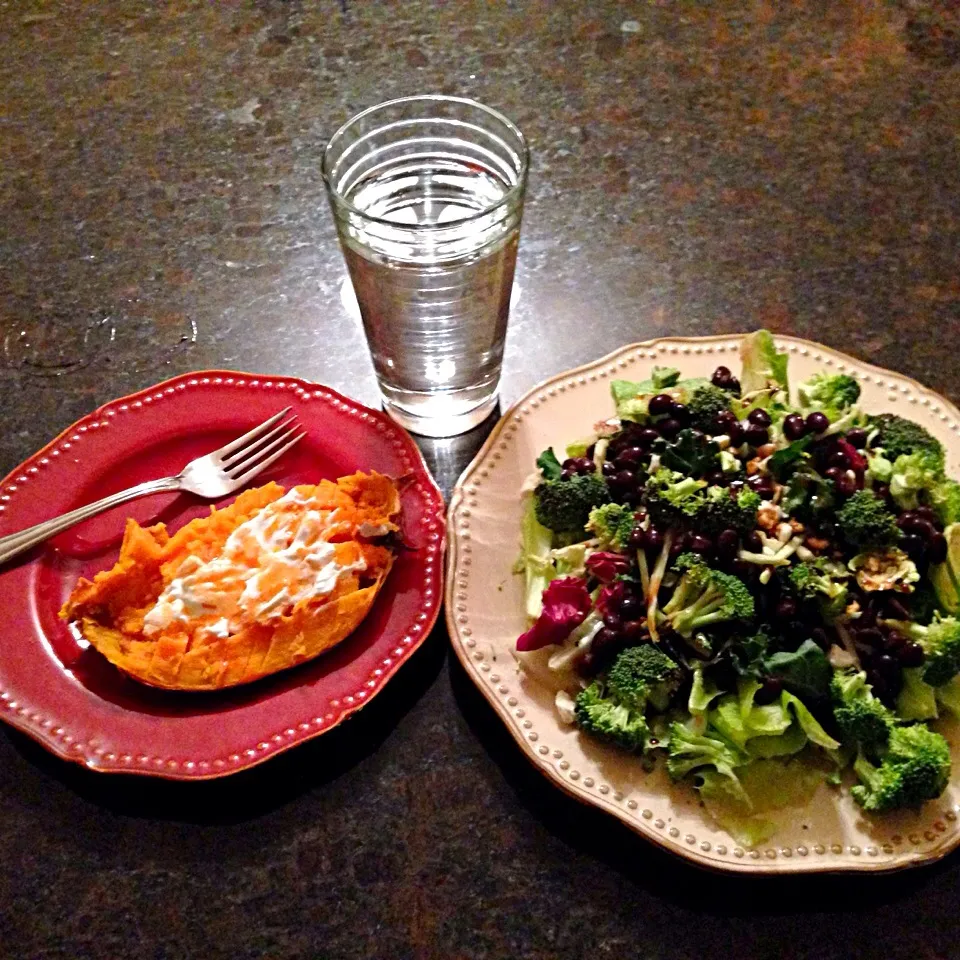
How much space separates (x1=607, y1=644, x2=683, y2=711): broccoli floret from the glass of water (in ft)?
1.66

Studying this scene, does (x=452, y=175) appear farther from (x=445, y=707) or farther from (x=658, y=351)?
(x=445, y=707)

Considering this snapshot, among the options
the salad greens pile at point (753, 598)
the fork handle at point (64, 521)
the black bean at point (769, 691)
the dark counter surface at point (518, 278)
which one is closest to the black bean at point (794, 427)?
the salad greens pile at point (753, 598)

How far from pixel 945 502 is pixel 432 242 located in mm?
712

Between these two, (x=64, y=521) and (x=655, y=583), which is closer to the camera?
(x=655, y=583)

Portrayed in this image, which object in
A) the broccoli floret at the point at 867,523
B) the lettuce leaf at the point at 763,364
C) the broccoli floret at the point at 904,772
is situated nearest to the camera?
the broccoli floret at the point at 904,772

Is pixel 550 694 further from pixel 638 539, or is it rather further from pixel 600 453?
pixel 600 453

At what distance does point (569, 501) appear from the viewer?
1165 millimetres

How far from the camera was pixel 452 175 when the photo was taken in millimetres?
1354

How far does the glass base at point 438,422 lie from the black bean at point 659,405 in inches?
12.5

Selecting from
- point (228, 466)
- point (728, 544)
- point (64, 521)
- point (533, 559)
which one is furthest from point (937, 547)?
point (64, 521)

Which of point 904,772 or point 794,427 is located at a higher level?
point 794,427

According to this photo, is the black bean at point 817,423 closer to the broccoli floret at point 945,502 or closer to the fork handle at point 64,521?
the broccoli floret at point 945,502

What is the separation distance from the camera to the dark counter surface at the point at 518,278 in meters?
1.05

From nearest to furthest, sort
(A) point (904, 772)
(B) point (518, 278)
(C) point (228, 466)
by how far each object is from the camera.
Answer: (A) point (904, 772) → (C) point (228, 466) → (B) point (518, 278)
